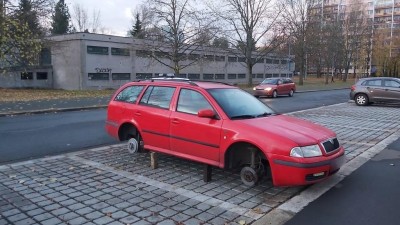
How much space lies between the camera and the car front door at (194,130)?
5.59 metres

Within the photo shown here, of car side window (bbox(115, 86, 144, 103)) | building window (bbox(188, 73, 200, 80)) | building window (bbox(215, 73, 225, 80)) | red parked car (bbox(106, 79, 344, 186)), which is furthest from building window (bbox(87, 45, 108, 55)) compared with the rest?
red parked car (bbox(106, 79, 344, 186))

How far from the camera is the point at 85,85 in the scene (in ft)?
131

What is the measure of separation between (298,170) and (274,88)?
2288 cm

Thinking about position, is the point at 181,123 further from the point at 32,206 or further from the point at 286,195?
the point at 32,206

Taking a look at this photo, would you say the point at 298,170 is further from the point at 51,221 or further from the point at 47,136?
the point at 47,136

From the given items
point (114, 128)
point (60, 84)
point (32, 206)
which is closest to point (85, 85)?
point (60, 84)

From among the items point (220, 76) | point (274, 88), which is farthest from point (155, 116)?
point (220, 76)

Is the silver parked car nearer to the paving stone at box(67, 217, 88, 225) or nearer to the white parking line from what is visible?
the white parking line

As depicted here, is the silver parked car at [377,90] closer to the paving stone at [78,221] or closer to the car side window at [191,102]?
the car side window at [191,102]

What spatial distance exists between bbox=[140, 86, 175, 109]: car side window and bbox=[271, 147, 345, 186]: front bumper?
2314 millimetres

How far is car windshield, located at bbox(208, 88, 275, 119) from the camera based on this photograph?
5.79 meters

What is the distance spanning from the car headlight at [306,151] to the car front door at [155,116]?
2242 mm

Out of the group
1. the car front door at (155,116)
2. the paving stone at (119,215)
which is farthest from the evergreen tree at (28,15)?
the paving stone at (119,215)

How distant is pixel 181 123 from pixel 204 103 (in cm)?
51
